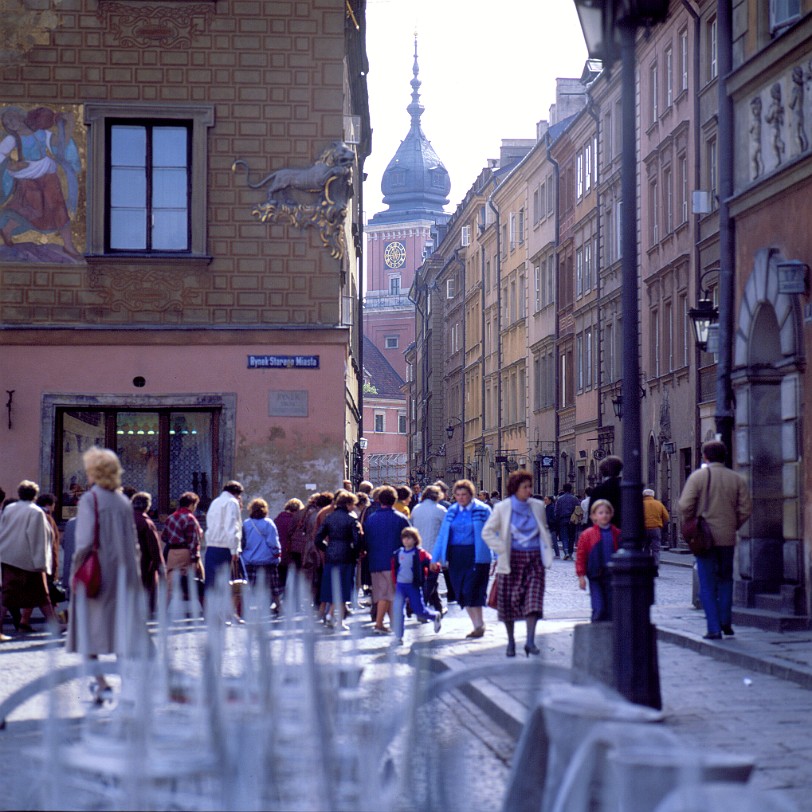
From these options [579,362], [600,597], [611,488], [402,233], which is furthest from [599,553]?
[402,233]

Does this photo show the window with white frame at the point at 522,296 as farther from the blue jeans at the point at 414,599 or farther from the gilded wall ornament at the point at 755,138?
the blue jeans at the point at 414,599

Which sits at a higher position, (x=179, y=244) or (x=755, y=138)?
(x=179, y=244)

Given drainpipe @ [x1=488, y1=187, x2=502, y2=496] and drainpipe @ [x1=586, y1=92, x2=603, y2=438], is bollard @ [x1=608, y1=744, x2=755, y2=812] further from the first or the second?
drainpipe @ [x1=488, y1=187, x2=502, y2=496]

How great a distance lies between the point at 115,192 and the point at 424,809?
68.2 ft

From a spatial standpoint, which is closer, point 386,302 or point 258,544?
point 258,544

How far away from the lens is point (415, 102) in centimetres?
16788

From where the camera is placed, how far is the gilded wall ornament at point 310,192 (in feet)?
83.9

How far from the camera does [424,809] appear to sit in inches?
220

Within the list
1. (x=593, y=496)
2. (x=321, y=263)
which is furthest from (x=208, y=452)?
(x=593, y=496)

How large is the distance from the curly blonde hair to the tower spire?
513 feet

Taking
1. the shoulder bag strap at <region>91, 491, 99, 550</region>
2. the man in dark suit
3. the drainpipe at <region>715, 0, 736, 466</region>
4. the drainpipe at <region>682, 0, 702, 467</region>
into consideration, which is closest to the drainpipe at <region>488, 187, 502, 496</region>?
the drainpipe at <region>682, 0, 702, 467</region>

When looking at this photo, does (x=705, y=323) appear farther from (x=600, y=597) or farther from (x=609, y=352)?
(x=609, y=352)

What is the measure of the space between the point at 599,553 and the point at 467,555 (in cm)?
254

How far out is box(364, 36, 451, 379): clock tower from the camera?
149500 millimetres
